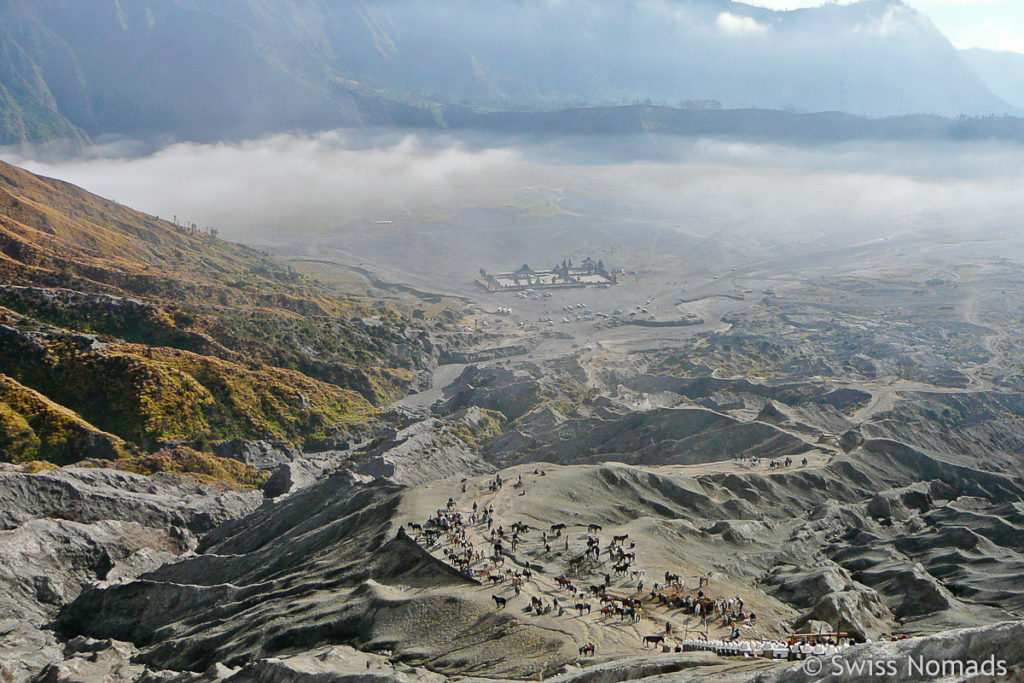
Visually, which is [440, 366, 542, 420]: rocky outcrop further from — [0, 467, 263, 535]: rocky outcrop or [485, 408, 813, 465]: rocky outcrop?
[0, 467, 263, 535]: rocky outcrop

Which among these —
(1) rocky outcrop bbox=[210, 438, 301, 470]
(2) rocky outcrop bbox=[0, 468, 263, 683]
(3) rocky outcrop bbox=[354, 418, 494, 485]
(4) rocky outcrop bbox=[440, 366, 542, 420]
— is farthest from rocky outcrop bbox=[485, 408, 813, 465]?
(2) rocky outcrop bbox=[0, 468, 263, 683]

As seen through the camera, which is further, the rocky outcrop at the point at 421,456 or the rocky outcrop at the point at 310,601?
the rocky outcrop at the point at 421,456

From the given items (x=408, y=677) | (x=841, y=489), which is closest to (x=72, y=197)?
(x=841, y=489)

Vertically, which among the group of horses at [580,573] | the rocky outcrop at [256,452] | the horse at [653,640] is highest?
the horse at [653,640]

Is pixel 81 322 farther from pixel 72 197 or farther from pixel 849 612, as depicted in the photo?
pixel 849 612

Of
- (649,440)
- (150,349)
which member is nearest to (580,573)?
(649,440)

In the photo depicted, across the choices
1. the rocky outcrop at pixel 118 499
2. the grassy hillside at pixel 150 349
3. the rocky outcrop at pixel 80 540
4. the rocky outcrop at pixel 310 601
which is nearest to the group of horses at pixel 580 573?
the rocky outcrop at pixel 310 601

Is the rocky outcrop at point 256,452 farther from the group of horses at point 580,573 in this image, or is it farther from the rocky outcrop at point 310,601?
the group of horses at point 580,573
